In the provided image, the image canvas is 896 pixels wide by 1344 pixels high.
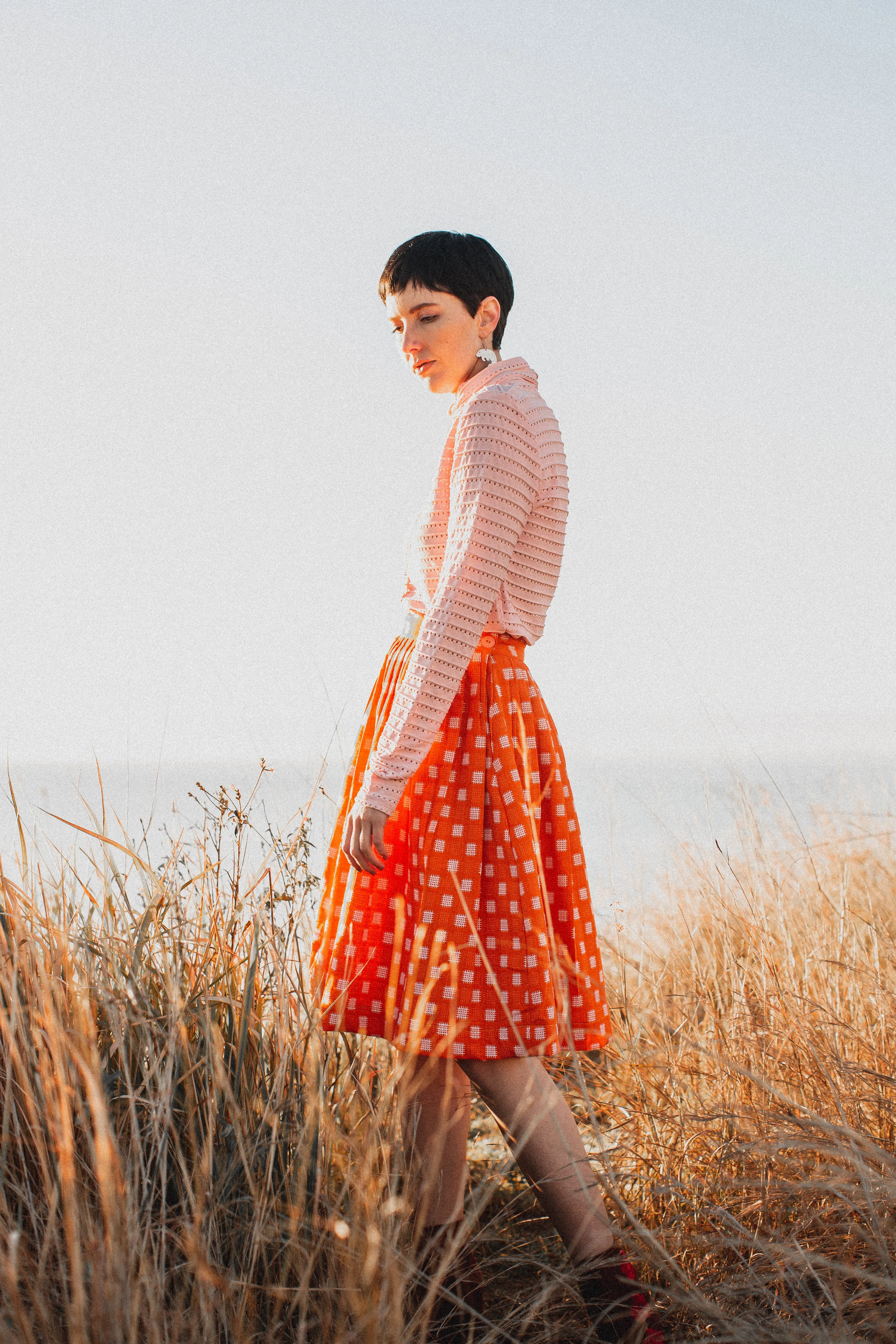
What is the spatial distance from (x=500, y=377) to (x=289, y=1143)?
1213mm

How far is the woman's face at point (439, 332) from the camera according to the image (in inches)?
64.4

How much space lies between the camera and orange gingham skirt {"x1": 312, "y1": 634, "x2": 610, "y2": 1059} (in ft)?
4.59

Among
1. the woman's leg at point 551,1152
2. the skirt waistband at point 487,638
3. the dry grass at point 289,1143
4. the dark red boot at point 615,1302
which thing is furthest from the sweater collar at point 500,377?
the dark red boot at point 615,1302

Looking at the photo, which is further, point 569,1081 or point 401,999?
point 569,1081

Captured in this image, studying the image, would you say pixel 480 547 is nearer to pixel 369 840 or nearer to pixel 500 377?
pixel 500 377

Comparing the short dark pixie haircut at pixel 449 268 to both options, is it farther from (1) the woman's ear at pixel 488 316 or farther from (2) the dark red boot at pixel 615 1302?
(2) the dark red boot at pixel 615 1302

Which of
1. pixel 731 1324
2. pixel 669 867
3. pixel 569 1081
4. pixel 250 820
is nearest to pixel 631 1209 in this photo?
pixel 569 1081

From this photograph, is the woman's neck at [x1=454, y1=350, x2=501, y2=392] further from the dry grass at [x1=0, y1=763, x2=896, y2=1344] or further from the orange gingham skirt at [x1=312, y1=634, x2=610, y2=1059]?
the dry grass at [x1=0, y1=763, x2=896, y2=1344]

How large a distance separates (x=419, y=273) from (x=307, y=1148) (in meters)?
1.32

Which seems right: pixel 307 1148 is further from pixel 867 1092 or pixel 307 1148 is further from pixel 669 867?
pixel 669 867

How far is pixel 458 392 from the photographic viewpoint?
167 cm

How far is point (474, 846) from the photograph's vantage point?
146cm

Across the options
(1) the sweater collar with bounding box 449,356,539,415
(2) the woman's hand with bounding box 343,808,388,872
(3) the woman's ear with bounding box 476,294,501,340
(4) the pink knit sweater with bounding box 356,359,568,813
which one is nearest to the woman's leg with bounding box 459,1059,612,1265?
(2) the woman's hand with bounding box 343,808,388,872

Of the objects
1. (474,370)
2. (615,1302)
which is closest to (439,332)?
(474,370)
